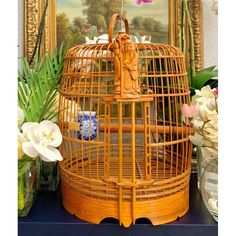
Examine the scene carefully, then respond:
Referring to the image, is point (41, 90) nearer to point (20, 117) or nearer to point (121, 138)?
point (20, 117)

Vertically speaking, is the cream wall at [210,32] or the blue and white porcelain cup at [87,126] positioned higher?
the cream wall at [210,32]

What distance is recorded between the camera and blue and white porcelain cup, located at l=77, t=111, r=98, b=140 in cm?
77

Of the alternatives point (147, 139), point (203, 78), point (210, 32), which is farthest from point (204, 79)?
point (147, 139)

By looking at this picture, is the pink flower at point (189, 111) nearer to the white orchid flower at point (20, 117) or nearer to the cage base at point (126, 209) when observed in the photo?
the cage base at point (126, 209)

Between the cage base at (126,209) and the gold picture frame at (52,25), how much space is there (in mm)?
466

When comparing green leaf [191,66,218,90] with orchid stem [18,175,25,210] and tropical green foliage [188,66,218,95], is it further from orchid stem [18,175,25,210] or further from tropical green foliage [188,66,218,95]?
orchid stem [18,175,25,210]

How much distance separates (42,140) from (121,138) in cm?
14

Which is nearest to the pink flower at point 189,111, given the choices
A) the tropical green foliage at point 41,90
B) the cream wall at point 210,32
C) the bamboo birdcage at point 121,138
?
the bamboo birdcage at point 121,138

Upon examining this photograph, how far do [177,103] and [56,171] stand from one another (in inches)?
13.8

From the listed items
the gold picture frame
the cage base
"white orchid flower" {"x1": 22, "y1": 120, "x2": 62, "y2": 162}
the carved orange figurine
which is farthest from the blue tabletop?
the gold picture frame

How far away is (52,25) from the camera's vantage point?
3.44 feet

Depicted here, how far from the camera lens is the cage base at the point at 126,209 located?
0.69 m
